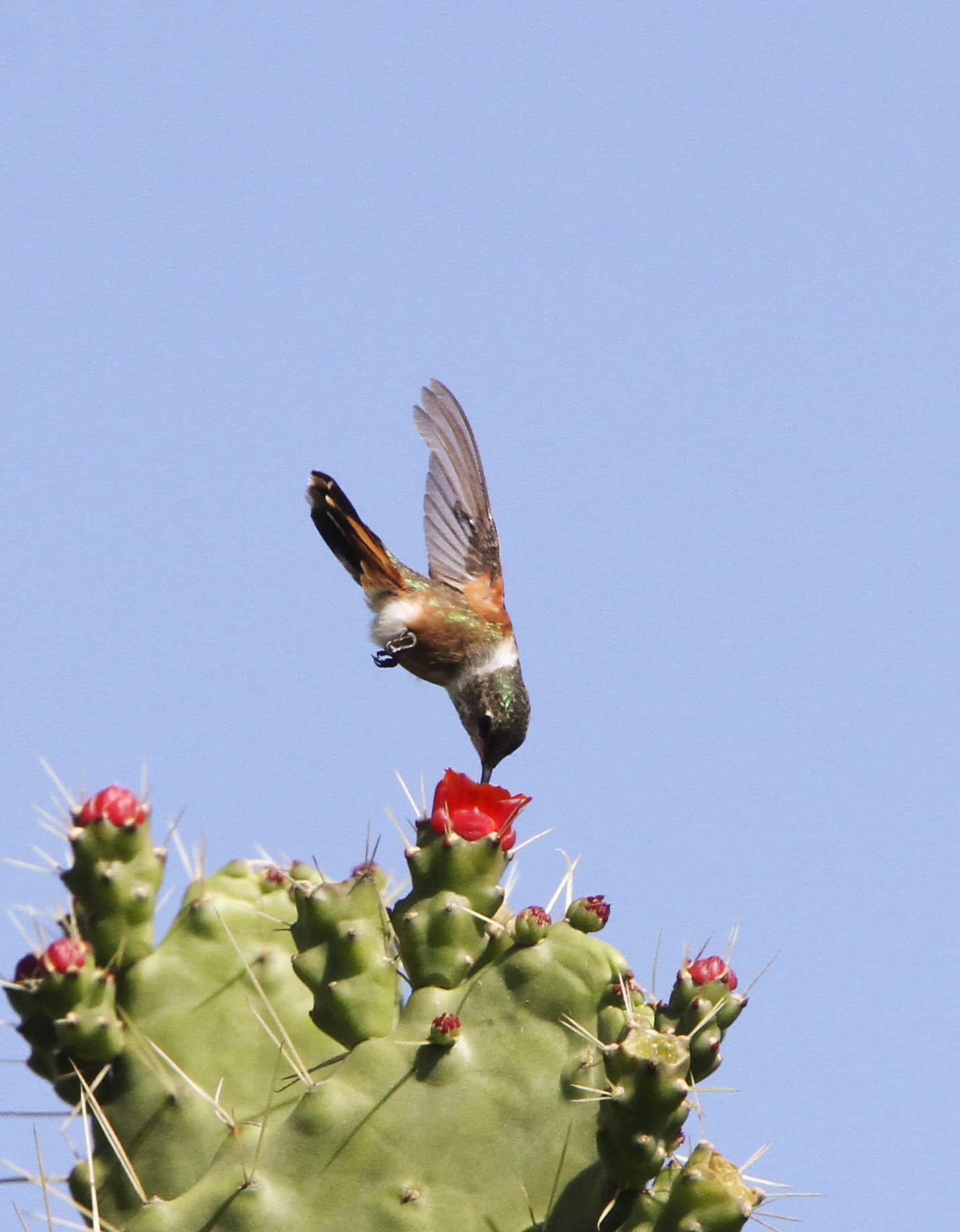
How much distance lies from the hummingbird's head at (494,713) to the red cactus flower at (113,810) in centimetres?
347

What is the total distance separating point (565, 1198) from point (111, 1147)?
2.61 feet

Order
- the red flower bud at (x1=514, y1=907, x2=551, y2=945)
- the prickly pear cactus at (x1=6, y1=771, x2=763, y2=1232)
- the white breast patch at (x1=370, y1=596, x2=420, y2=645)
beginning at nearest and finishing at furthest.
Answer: the prickly pear cactus at (x1=6, y1=771, x2=763, y2=1232)
the red flower bud at (x1=514, y1=907, x2=551, y2=945)
the white breast patch at (x1=370, y1=596, x2=420, y2=645)

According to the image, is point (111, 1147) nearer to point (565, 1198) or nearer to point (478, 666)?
point (565, 1198)

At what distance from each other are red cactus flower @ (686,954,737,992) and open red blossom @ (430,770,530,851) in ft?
1.22

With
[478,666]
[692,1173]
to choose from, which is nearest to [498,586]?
[478,666]

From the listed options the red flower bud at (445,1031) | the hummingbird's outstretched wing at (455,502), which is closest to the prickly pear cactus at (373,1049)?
the red flower bud at (445,1031)

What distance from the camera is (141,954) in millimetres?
2801

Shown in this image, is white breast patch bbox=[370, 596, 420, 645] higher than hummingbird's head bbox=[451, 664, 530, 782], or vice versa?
white breast patch bbox=[370, 596, 420, 645]

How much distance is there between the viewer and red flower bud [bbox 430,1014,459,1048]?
8.25 ft

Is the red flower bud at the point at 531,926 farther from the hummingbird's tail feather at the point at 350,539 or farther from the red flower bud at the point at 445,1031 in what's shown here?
the hummingbird's tail feather at the point at 350,539

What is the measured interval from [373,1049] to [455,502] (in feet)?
12.7

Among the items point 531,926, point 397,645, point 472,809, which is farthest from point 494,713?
point 531,926

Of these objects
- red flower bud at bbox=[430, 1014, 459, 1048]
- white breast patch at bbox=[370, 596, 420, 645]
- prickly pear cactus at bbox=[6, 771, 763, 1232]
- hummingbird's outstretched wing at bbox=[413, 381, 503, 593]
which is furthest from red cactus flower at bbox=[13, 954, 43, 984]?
white breast patch at bbox=[370, 596, 420, 645]

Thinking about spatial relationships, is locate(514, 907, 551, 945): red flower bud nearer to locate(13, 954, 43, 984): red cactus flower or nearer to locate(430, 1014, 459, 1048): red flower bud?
locate(430, 1014, 459, 1048): red flower bud
